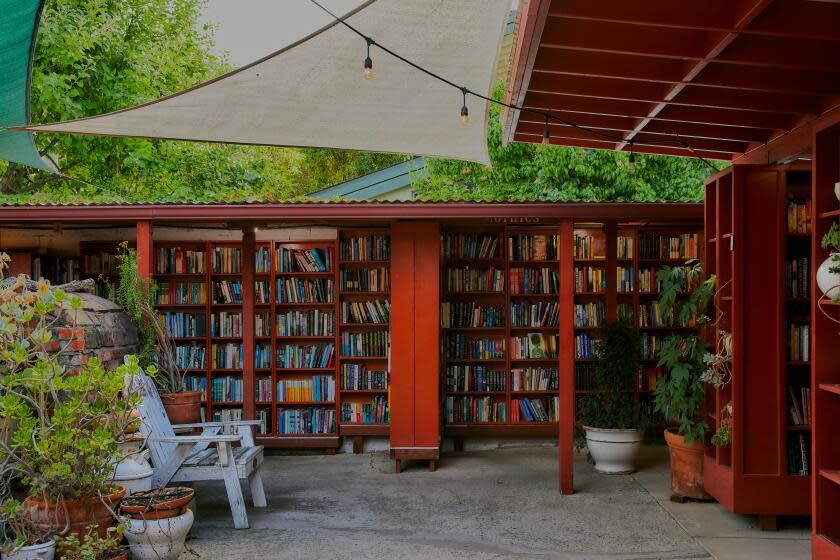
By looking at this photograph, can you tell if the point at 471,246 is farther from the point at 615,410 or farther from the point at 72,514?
the point at 72,514

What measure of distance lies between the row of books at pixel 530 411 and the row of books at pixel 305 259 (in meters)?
2.46

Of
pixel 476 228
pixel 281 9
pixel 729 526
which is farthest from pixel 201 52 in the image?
pixel 281 9

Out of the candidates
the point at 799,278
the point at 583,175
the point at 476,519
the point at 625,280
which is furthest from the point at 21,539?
the point at 583,175

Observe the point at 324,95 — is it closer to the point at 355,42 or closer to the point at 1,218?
the point at 355,42

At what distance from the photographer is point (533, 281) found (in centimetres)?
847

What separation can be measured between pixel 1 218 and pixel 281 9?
2623 centimetres

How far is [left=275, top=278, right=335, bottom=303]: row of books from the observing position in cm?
842

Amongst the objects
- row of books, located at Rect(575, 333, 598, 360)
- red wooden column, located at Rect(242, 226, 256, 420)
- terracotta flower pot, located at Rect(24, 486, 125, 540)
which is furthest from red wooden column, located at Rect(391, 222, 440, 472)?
terracotta flower pot, located at Rect(24, 486, 125, 540)

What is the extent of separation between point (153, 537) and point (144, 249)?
2.86 m

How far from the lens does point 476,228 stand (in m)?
8.50

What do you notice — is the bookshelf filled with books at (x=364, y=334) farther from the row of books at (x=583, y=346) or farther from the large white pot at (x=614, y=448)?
the large white pot at (x=614, y=448)

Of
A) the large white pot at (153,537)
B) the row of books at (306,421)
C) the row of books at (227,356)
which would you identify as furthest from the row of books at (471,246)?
the large white pot at (153,537)

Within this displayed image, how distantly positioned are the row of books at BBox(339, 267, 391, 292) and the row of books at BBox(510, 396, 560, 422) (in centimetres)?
185

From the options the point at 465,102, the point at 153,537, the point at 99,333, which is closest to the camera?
the point at 153,537
